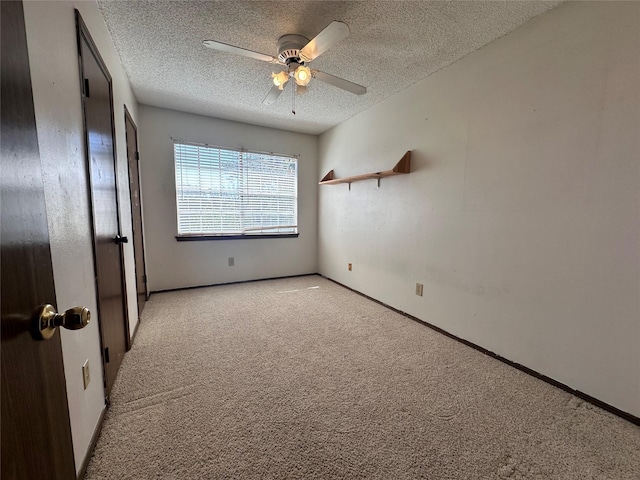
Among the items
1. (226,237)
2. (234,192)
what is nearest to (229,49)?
(234,192)

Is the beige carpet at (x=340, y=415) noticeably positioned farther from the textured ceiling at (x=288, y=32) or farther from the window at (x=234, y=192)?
the textured ceiling at (x=288, y=32)

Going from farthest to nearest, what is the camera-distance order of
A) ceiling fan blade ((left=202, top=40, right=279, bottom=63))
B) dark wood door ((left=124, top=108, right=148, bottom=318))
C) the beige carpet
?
dark wood door ((left=124, top=108, right=148, bottom=318)) < ceiling fan blade ((left=202, top=40, right=279, bottom=63)) < the beige carpet

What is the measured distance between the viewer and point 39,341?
617mm

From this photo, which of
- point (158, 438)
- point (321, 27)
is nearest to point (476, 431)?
point (158, 438)

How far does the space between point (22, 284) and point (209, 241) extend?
342cm

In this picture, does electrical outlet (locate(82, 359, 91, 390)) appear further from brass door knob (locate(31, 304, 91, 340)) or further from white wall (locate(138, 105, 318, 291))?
white wall (locate(138, 105, 318, 291))

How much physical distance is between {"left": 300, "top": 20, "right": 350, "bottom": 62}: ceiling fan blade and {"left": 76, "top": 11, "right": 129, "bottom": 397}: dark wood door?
3.97 feet

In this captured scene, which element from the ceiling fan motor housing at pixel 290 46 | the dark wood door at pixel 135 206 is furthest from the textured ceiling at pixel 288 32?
the dark wood door at pixel 135 206

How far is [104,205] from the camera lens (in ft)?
5.55

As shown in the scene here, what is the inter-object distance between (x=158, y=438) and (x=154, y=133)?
11.1 feet

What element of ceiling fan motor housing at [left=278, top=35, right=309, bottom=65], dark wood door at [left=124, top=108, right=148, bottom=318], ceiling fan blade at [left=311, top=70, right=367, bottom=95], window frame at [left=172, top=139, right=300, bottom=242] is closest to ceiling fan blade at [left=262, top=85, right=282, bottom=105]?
ceiling fan motor housing at [left=278, top=35, right=309, bottom=65]

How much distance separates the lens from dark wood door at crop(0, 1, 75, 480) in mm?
503

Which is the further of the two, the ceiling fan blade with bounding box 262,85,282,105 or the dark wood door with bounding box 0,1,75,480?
the ceiling fan blade with bounding box 262,85,282,105

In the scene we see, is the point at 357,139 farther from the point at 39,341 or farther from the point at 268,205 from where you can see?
the point at 39,341
